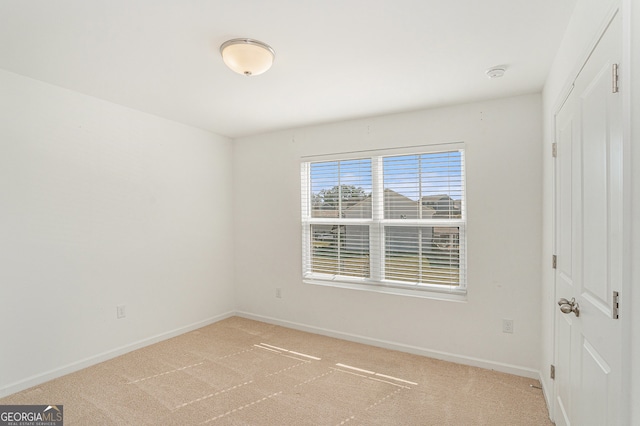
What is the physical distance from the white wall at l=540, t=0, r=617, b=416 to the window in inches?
28.1

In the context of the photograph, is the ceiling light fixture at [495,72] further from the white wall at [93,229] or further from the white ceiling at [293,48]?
the white wall at [93,229]

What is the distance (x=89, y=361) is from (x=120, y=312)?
48 centimetres

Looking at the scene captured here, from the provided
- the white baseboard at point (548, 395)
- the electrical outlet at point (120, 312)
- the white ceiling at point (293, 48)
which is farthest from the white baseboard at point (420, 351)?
the white ceiling at point (293, 48)

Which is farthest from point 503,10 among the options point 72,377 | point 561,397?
point 72,377

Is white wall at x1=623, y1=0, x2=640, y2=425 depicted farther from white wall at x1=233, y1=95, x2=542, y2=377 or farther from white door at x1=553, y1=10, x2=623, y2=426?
white wall at x1=233, y1=95, x2=542, y2=377

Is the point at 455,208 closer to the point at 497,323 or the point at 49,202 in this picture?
the point at 497,323

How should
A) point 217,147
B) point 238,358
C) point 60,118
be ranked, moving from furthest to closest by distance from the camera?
1. point 217,147
2. point 238,358
3. point 60,118

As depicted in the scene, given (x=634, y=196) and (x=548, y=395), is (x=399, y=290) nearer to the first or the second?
(x=548, y=395)

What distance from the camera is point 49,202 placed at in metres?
2.79

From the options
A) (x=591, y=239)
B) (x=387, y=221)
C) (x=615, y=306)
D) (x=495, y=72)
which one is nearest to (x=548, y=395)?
(x=591, y=239)

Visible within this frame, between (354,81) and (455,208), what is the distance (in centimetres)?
162

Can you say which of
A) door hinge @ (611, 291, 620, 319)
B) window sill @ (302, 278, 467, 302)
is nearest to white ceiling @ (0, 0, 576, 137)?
door hinge @ (611, 291, 620, 319)

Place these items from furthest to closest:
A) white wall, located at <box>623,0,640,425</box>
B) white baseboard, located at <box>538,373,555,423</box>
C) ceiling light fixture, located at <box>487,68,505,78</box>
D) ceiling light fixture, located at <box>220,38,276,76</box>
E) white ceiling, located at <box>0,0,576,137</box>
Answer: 1. ceiling light fixture, located at <box>487,68,505,78</box>
2. white baseboard, located at <box>538,373,555,423</box>
3. ceiling light fixture, located at <box>220,38,276,76</box>
4. white ceiling, located at <box>0,0,576,137</box>
5. white wall, located at <box>623,0,640,425</box>

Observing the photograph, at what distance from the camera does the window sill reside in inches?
127
